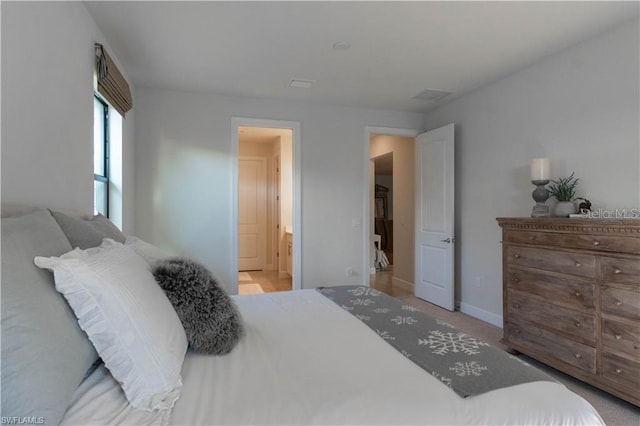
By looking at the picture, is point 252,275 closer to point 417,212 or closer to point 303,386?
point 417,212

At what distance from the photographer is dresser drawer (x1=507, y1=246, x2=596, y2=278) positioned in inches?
92.7

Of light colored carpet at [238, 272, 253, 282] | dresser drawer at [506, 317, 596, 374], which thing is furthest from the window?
dresser drawer at [506, 317, 596, 374]

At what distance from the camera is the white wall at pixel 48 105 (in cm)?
146

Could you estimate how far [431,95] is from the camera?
4176mm

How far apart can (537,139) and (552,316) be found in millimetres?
1636

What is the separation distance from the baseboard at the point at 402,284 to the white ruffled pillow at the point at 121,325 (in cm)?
463

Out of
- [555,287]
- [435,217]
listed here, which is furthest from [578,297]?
[435,217]

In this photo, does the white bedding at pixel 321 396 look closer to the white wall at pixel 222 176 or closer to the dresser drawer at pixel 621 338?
the dresser drawer at pixel 621 338

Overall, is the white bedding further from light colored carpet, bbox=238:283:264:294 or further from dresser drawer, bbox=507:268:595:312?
light colored carpet, bbox=238:283:264:294

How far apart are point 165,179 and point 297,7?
2510 mm

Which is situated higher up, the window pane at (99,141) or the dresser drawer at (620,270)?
the window pane at (99,141)

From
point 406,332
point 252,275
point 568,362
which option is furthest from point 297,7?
point 252,275

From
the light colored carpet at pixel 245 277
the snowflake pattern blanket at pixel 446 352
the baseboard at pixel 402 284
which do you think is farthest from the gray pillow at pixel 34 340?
the light colored carpet at pixel 245 277

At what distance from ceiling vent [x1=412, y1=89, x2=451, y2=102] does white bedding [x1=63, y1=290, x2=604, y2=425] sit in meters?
3.42
